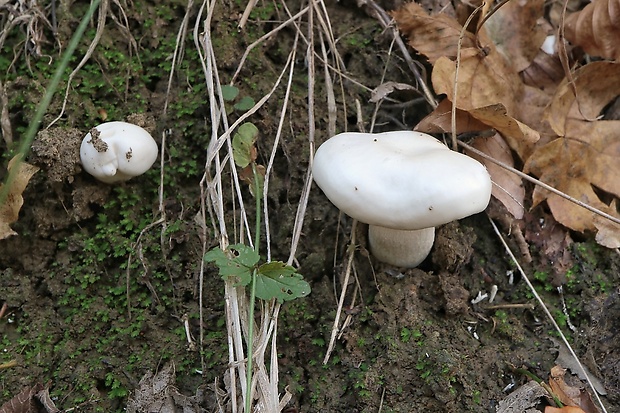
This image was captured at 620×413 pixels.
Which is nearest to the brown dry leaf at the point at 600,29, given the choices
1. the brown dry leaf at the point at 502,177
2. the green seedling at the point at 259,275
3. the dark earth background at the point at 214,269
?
the brown dry leaf at the point at 502,177

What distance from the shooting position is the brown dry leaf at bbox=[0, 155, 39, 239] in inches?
86.0

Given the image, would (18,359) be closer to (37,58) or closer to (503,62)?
(37,58)

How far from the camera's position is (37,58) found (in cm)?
248

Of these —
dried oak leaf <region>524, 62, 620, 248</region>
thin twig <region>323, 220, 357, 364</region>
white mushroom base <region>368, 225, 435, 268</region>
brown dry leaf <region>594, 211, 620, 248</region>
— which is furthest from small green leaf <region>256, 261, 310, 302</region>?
brown dry leaf <region>594, 211, 620, 248</region>

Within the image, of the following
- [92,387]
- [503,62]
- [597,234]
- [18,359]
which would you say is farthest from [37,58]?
[597,234]

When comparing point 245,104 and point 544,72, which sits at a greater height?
point 245,104

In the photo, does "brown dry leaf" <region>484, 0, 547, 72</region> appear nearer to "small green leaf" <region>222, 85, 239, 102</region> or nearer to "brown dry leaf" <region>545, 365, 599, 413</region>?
"small green leaf" <region>222, 85, 239, 102</region>

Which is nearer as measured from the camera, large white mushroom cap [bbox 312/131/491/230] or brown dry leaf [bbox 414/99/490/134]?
large white mushroom cap [bbox 312/131/491/230]

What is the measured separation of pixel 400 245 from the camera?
2131 mm

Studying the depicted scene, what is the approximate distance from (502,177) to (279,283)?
111 cm

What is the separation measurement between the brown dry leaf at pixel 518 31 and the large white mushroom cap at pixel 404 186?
1.10m

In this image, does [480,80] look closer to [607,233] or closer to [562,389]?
[607,233]

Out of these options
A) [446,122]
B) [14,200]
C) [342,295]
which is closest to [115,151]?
[14,200]

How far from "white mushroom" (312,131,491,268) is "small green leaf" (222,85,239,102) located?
27.3 inches
